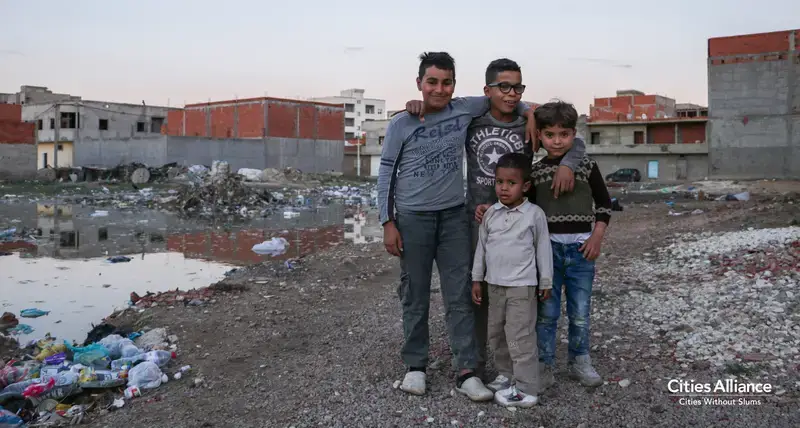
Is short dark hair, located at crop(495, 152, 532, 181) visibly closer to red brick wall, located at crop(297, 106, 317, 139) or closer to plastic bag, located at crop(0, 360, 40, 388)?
plastic bag, located at crop(0, 360, 40, 388)

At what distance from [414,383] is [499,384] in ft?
1.40

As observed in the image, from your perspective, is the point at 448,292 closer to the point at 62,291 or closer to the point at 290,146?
the point at 62,291

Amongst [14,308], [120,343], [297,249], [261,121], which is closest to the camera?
[120,343]

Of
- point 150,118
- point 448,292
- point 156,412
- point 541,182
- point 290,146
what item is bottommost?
point 156,412

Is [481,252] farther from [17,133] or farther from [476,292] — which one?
[17,133]

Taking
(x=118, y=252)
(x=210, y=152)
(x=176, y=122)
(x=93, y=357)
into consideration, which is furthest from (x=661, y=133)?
(x=93, y=357)

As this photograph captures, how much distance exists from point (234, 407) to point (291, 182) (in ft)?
95.2

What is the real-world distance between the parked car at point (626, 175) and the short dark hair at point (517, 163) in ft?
136

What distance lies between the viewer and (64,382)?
3.26 metres

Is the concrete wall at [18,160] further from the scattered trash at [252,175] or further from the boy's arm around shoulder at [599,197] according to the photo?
the boy's arm around shoulder at [599,197]

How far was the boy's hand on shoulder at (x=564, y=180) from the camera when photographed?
10.00 feet

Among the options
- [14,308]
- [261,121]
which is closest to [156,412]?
[14,308]

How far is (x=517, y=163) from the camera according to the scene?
2996mm

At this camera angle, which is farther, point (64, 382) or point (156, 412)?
point (64, 382)
